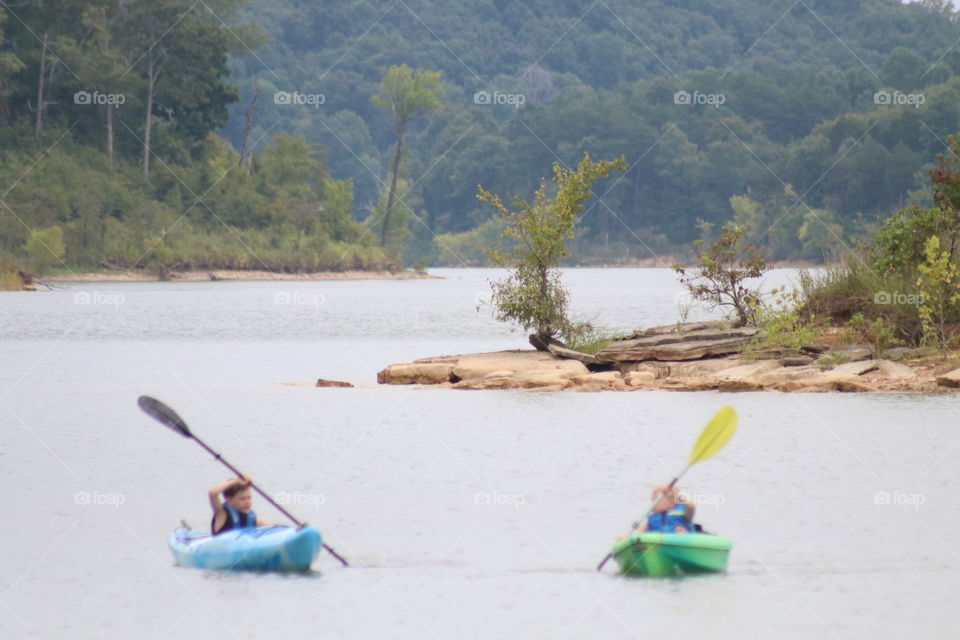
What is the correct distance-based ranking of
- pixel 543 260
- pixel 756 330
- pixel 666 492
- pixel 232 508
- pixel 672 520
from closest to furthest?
pixel 666 492 → pixel 672 520 → pixel 232 508 → pixel 756 330 → pixel 543 260

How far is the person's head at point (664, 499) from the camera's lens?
47.9 ft

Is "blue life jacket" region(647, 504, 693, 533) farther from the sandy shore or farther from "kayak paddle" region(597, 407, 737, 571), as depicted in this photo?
the sandy shore

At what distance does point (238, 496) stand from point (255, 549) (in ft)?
1.88

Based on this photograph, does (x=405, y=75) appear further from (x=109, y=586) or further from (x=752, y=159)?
(x=109, y=586)

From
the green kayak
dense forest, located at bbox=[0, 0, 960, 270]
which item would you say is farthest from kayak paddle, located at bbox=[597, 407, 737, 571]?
dense forest, located at bbox=[0, 0, 960, 270]

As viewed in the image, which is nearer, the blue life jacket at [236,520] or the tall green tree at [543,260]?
the blue life jacket at [236,520]

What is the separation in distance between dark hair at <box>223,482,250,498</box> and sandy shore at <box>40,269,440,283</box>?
83483mm

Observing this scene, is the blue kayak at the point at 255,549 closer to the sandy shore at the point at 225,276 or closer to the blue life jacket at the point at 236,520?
the blue life jacket at the point at 236,520

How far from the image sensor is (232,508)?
15.6 metres

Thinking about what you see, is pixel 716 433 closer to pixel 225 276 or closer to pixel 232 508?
pixel 232 508

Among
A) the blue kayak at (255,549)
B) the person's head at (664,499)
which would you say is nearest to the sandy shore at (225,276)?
the blue kayak at (255,549)

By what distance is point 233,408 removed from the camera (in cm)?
3091

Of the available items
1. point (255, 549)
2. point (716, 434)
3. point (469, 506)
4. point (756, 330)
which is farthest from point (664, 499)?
point (756, 330)

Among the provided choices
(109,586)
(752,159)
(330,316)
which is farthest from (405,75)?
(109,586)
